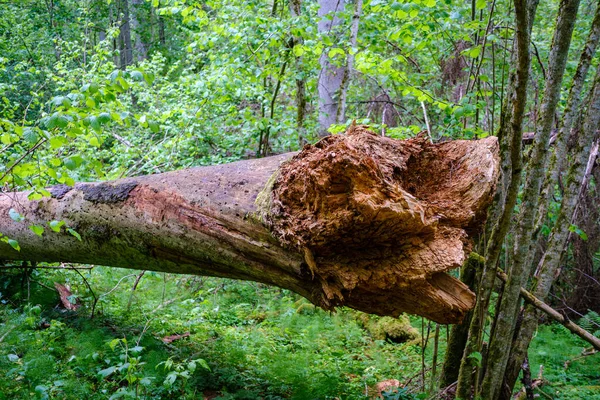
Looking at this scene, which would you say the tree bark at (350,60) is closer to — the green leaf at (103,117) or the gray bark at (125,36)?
the green leaf at (103,117)

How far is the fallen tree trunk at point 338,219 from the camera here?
2633 mm

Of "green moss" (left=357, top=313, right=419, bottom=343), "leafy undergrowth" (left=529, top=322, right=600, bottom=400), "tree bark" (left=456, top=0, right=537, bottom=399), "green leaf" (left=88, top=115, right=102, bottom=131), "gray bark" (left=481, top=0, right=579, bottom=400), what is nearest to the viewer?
"tree bark" (left=456, top=0, right=537, bottom=399)

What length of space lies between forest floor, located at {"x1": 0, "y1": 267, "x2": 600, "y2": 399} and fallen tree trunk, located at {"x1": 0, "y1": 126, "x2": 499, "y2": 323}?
0.51m

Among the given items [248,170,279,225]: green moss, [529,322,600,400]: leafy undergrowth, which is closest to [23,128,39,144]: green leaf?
[248,170,279,225]: green moss

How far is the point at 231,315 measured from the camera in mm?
6766

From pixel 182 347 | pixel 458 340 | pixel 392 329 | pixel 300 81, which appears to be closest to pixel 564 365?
pixel 392 329

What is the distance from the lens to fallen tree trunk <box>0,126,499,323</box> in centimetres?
263

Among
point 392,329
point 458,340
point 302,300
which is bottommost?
point 392,329

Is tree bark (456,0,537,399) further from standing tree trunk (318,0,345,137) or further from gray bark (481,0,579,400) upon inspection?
standing tree trunk (318,0,345,137)

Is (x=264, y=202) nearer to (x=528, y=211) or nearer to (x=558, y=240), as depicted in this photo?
(x=528, y=211)

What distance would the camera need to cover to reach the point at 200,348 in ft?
16.5

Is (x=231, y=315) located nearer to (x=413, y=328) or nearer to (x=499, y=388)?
(x=413, y=328)

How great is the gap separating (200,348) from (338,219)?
3077 millimetres

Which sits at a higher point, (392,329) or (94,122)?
(94,122)
